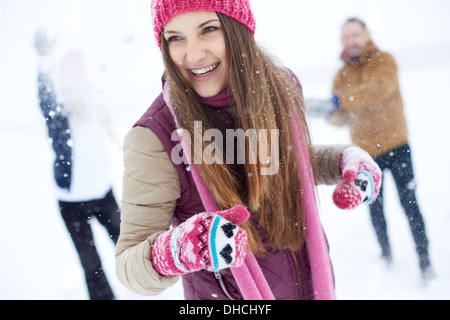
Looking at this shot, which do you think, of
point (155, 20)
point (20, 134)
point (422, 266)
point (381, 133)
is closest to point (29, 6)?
point (20, 134)

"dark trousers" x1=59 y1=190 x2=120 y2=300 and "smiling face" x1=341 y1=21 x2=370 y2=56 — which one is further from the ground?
"smiling face" x1=341 y1=21 x2=370 y2=56

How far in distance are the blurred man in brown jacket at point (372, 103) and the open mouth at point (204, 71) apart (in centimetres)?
68

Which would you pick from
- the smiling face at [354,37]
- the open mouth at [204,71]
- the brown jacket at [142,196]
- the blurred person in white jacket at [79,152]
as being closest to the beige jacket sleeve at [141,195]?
the brown jacket at [142,196]

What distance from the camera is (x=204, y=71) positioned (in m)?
0.77

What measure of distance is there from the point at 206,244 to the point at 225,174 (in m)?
0.25

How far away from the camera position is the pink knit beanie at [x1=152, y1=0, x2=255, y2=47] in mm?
696

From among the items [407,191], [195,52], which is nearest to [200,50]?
[195,52]

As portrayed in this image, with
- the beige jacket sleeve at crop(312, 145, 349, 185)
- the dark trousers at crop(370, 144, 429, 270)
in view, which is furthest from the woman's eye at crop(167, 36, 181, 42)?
the dark trousers at crop(370, 144, 429, 270)

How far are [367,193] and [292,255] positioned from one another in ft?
0.99

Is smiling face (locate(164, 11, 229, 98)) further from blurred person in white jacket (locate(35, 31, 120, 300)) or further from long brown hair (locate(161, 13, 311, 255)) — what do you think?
blurred person in white jacket (locate(35, 31, 120, 300))

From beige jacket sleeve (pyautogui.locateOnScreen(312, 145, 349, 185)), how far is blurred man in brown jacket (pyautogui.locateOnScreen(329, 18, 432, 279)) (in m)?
0.32

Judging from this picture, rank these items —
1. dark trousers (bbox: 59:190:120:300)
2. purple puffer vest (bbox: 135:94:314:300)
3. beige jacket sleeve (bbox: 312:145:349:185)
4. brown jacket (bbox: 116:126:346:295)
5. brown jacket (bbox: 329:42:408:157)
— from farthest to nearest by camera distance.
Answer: dark trousers (bbox: 59:190:120:300) < brown jacket (bbox: 329:42:408:157) < beige jacket sleeve (bbox: 312:145:349:185) < purple puffer vest (bbox: 135:94:314:300) < brown jacket (bbox: 116:126:346:295)

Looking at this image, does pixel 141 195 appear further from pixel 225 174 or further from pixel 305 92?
pixel 305 92

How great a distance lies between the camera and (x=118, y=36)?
1.29m
